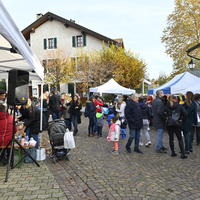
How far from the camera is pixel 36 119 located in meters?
6.13

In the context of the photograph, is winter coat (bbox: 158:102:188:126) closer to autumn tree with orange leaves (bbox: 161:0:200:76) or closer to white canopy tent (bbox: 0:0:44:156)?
white canopy tent (bbox: 0:0:44:156)

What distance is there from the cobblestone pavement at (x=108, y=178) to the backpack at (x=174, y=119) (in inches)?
39.5

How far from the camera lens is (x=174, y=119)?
590cm

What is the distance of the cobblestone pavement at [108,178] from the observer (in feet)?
12.3

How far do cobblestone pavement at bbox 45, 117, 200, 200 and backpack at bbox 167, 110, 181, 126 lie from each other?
100 cm

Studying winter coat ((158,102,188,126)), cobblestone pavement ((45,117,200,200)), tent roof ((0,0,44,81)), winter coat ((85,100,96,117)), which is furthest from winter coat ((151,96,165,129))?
tent roof ((0,0,44,81))

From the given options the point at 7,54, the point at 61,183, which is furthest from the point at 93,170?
the point at 7,54

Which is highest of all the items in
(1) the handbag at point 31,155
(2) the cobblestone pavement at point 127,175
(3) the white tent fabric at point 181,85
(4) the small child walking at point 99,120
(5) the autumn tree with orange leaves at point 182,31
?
(5) the autumn tree with orange leaves at point 182,31

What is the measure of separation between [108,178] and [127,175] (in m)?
0.47

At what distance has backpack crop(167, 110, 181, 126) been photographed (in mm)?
5879

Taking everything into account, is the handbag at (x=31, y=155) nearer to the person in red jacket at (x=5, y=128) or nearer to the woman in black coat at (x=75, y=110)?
the person in red jacket at (x=5, y=128)

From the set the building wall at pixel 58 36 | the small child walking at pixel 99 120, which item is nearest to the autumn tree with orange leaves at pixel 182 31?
the building wall at pixel 58 36

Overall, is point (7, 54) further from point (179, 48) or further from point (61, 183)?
point (179, 48)

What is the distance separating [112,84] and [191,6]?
45.2 feet
